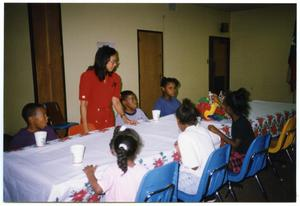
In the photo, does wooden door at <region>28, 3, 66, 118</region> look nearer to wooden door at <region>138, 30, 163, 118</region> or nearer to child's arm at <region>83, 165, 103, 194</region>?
wooden door at <region>138, 30, 163, 118</region>

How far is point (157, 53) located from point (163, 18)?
63 cm

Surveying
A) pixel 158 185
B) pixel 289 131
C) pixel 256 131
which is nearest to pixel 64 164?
pixel 158 185

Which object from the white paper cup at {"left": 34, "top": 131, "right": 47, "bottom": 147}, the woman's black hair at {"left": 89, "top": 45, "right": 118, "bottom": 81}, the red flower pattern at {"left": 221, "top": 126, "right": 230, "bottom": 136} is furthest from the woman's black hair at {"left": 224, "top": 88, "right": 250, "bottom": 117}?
the white paper cup at {"left": 34, "top": 131, "right": 47, "bottom": 147}

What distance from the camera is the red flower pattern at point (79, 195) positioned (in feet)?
4.25

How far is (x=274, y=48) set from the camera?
5711 millimetres

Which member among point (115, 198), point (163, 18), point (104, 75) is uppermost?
point (163, 18)

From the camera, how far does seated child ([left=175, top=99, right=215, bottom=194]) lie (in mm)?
1672

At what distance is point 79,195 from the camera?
1310 mm

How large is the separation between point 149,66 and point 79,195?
381 centimetres

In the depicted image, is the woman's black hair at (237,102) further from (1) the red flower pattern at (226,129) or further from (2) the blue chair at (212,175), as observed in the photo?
(2) the blue chair at (212,175)

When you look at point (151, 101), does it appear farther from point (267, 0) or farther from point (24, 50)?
point (267, 0)

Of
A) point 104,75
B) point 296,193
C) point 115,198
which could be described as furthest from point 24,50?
point 296,193

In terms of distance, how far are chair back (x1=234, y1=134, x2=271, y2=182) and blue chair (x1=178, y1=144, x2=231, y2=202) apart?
0.23 m

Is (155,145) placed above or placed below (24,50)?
below
